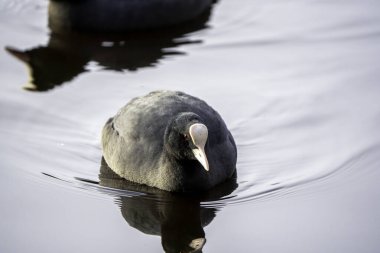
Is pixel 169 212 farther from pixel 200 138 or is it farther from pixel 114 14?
pixel 114 14

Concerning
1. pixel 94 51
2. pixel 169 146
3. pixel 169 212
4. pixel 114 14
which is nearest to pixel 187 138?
pixel 169 146

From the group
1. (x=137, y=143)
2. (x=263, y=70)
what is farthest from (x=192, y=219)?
(x=263, y=70)

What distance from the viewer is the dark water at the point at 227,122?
7547 mm

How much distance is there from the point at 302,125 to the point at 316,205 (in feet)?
4.65

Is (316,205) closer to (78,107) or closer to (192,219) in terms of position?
(192,219)

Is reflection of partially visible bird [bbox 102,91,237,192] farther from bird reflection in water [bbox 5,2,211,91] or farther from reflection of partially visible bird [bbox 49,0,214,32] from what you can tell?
reflection of partially visible bird [bbox 49,0,214,32]

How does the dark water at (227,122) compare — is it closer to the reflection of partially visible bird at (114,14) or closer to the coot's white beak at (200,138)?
the reflection of partially visible bird at (114,14)

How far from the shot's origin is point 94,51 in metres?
11.2

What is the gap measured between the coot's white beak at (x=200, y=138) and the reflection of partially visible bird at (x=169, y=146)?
0.09 metres

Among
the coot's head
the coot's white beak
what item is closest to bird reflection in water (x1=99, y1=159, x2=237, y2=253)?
the coot's head

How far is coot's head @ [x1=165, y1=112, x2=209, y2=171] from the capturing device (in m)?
7.52

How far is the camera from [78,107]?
9594 millimetres

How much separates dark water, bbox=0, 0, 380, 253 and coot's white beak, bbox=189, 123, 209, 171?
1.66 ft

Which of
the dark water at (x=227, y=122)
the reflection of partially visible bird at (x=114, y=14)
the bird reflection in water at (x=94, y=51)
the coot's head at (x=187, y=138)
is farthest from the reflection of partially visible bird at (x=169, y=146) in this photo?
the reflection of partially visible bird at (x=114, y=14)
